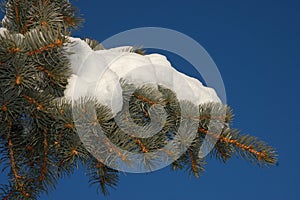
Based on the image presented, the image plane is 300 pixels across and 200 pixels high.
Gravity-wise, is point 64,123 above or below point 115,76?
below

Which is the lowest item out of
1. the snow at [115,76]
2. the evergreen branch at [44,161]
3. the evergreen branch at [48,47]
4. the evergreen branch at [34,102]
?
the evergreen branch at [44,161]

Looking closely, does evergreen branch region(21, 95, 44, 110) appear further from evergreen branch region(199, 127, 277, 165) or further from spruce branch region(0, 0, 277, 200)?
evergreen branch region(199, 127, 277, 165)

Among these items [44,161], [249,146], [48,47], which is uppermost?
[249,146]

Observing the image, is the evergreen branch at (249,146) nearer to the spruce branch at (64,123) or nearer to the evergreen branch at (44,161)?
the spruce branch at (64,123)

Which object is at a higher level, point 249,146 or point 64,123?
point 249,146

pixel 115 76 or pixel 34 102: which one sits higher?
pixel 115 76

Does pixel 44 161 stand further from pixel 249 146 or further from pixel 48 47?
pixel 249 146

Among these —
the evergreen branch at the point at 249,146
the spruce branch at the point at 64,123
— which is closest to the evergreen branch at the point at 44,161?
the spruce branch at the point at 64,123

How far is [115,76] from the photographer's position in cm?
81

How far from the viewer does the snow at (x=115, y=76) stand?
786 mm

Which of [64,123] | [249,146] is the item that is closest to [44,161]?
[64,123]

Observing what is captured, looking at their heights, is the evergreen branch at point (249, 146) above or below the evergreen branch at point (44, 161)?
above

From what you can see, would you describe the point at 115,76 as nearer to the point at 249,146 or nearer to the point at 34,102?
the point at 34,102

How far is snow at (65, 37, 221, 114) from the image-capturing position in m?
0.79
